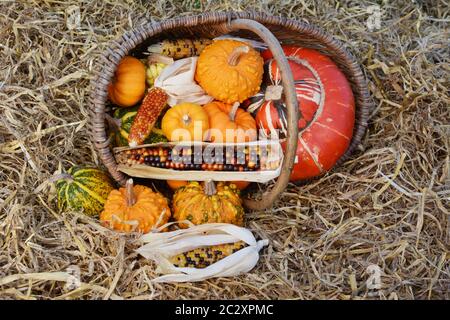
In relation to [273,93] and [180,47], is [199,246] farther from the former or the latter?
[180,47]

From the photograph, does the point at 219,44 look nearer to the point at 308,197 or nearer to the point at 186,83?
the point at 186,83

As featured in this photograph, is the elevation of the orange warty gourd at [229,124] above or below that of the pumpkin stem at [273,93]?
below

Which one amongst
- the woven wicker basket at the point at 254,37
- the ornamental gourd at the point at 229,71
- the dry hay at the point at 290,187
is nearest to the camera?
the dry hay at the point at 290,187

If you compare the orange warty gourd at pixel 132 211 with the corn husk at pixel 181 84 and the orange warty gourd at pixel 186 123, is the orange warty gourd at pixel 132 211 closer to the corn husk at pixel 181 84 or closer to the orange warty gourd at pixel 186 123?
the orange warty gourd at pixel 186 123

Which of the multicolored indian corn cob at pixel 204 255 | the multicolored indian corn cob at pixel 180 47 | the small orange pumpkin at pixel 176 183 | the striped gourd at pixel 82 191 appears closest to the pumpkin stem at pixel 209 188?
the small orange pumpkin at pixel 176 183

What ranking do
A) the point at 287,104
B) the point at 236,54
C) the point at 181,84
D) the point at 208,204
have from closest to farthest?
the point at 287,104 → the point at 208,204 → the point at 236,54 → the point at 181,84

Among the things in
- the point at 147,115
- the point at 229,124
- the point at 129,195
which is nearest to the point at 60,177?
the point at 129,195

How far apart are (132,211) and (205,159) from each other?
49 centimetres

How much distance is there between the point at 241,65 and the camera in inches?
130

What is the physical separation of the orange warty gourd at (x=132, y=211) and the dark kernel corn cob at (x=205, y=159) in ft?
0.67

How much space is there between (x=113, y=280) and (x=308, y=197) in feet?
4.05

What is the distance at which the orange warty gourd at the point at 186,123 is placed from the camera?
3203 millimetres

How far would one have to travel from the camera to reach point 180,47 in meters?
3.50

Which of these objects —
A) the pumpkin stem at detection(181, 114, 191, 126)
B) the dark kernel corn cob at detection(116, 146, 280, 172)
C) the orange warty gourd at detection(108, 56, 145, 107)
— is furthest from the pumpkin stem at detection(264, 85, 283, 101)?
the orange warty gourd at detection(108, 56, 145, 107)
